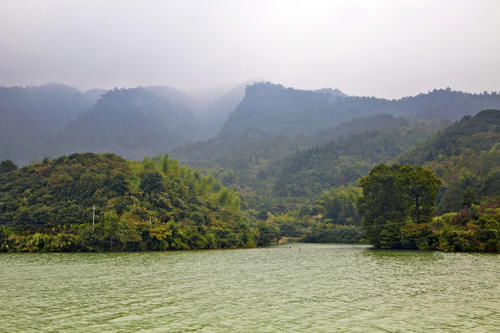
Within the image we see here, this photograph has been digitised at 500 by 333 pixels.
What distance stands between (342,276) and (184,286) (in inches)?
397

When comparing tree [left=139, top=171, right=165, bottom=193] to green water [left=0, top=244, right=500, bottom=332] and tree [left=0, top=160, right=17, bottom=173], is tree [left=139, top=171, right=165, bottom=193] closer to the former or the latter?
tree [left=0, top=160, right=17, bottom=173]

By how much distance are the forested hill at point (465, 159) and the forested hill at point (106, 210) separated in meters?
34.6

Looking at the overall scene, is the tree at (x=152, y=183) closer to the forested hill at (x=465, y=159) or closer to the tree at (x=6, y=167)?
the tree at (x=6, y=167)

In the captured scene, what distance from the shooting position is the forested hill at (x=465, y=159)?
219 feet

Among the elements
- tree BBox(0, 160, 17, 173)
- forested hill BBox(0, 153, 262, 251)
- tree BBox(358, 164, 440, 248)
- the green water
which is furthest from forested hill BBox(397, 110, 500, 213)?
tree BBox(0, 160, 17, 173)

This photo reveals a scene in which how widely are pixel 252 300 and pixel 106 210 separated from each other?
4006cm

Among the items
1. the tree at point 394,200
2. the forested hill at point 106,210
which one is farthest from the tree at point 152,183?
the tree at point 394,200

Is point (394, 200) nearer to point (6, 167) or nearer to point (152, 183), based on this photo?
point (152, 183)

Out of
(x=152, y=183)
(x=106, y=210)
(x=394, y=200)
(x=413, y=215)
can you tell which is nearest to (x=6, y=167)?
(x=152, y=183)

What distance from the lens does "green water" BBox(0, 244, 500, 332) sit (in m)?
13.7

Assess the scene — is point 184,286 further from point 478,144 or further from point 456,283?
point 478,144

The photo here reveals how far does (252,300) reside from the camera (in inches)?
723

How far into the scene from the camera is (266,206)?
123562 mm

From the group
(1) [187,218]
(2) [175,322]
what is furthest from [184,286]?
(1) [187,218]
